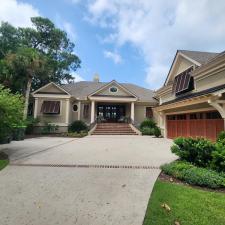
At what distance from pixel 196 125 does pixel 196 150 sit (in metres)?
7.54

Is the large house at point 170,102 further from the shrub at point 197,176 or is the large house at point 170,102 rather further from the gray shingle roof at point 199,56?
the shrub at point 197,176

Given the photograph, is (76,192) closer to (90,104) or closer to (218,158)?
(218,158)

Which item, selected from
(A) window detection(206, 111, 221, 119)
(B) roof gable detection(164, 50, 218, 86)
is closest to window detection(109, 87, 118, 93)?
(B) roof gable detection(164, 50, 218, 86)

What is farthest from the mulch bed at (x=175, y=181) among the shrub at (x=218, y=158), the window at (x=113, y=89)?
the window at (x=113, y=89)

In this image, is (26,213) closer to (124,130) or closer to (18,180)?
(18,180)

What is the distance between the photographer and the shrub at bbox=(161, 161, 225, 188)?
15.8 ft

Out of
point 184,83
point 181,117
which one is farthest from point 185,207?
point 184,83

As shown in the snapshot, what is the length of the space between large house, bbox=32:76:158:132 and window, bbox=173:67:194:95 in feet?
27.0

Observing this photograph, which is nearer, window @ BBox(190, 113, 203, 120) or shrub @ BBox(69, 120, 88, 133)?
window @ BBox(190, 113, 203, 120)

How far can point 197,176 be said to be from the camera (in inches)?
199

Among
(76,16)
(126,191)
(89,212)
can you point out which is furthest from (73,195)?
(76,16)

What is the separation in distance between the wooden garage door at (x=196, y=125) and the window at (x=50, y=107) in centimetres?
1265

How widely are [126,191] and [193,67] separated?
1258 cm

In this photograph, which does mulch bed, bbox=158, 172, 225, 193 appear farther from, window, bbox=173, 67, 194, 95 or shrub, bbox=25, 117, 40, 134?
shrub, bbox=25, 117, 40, 134
